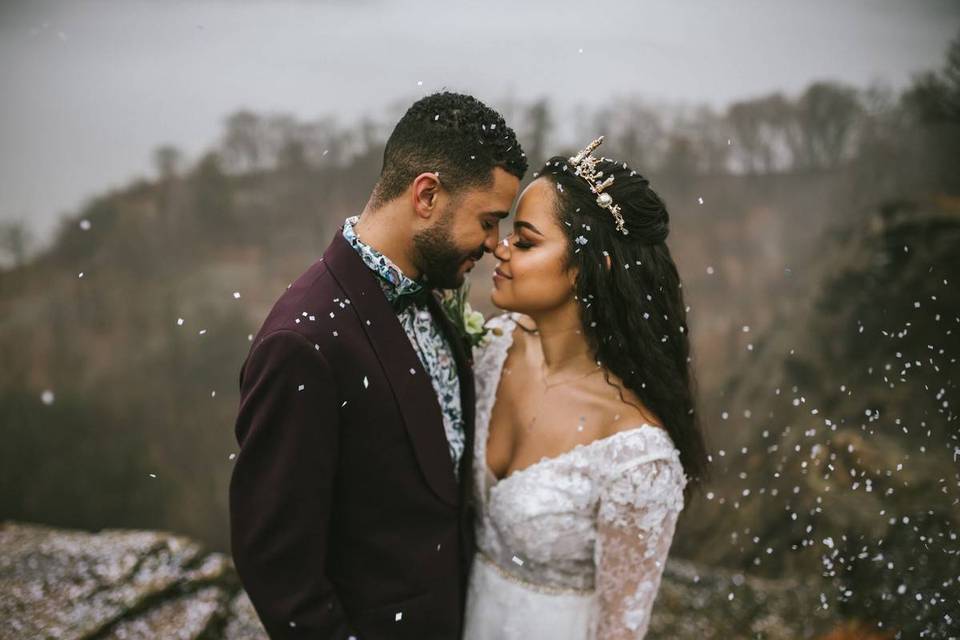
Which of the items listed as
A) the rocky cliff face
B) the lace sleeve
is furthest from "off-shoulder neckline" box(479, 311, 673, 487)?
the rocky cliff face

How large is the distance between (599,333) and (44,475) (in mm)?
3677

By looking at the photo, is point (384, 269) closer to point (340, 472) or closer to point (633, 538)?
point (340, 472)

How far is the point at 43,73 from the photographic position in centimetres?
379

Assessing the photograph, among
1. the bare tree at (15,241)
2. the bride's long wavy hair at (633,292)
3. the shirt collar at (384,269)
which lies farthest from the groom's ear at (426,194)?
the bare tree at (15,241)

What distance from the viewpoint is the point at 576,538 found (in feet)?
7.26

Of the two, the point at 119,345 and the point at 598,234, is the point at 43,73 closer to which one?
the point at 119,345

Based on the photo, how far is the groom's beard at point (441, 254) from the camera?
195cm

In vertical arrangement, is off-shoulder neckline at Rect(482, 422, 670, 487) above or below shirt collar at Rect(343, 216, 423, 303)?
below

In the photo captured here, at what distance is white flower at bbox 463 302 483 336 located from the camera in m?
2.39

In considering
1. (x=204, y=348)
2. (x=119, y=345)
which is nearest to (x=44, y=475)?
(x=119, y=345)

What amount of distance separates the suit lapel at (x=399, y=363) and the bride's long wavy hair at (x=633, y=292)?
25.6 inches

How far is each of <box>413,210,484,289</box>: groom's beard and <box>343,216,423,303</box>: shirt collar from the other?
2.7 inches

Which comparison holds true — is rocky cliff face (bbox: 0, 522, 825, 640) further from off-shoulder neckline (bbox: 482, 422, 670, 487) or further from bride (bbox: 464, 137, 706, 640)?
off-shoulder neckline (bbox: 482, 422, 670, 487)

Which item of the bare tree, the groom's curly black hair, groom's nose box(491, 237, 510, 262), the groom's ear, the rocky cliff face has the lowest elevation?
the rocky cliff face
